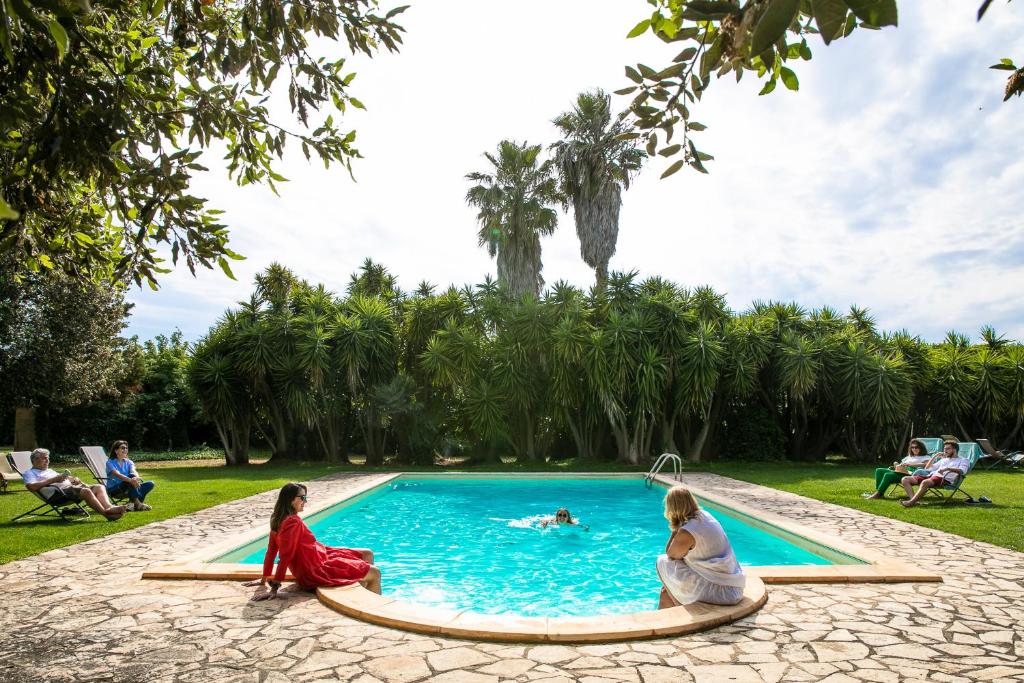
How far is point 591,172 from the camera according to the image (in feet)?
78.9

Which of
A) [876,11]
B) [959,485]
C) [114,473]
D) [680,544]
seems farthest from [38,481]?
[959,485]

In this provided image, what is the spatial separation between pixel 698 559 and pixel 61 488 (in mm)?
8336

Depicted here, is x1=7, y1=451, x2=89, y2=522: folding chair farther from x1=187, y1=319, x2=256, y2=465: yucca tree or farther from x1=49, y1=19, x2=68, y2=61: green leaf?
x1=187, y1=319, x2=256, y2=465: yucca tree

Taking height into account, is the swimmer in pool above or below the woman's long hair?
below

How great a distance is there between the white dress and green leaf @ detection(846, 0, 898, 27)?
12.9ft

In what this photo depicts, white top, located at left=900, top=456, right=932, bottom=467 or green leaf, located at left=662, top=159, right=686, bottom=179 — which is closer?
green leaf, located at left=662, top=159, right=686, bottom=179

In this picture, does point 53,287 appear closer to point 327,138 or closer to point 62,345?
point 62,345

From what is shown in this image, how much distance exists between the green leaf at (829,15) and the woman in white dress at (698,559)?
12.5ft

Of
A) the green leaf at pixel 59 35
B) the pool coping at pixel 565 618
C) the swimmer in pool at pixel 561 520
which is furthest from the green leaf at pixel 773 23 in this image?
the swimmer in pool at pixel 561 520

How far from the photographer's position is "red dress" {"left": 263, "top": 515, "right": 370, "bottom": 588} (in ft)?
16.5

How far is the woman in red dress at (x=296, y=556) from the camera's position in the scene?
5.00 metres

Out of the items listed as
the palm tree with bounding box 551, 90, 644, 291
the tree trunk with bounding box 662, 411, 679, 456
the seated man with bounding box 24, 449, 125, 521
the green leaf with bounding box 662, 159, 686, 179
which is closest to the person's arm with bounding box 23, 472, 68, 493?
the seated man with bounding box 24, 449, 125, 521

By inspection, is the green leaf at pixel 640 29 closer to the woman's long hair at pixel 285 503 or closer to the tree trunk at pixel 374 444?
the woman's long hair at pixel 285 503

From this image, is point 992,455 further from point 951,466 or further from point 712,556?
point 712,556
